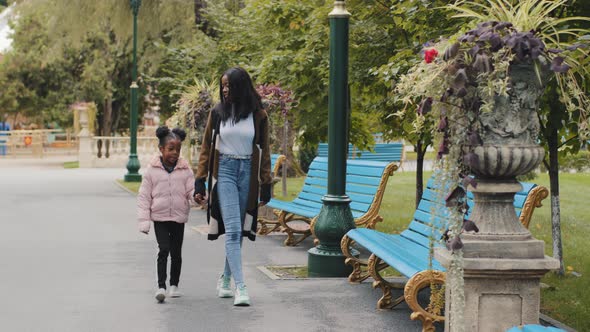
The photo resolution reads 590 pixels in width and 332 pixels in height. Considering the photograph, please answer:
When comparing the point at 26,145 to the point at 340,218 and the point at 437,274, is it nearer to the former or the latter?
the point at 340,218

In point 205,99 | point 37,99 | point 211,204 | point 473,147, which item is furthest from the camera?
point 37,99

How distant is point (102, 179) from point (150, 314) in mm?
20593

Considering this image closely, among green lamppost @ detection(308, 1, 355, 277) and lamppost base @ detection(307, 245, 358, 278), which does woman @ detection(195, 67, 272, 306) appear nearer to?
green lamppost @ detection(308, 1, 355, 277)

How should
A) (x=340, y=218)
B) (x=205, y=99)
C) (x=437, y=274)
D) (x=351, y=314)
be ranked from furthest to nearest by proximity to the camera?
(x=205, y=99)
(x=340, y=218)
(x=351, y=314)
(x=437, y=274)

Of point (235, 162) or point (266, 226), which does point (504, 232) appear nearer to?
point (235, 162)

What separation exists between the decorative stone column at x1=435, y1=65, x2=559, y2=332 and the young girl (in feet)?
8.81

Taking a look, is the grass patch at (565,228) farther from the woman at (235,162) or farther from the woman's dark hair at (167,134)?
the woman's dark hair at (167,134)

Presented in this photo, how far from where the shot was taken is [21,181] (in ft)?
85.0

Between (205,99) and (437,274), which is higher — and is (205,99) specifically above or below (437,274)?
above

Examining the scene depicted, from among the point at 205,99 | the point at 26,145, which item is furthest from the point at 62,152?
the point at 205,99

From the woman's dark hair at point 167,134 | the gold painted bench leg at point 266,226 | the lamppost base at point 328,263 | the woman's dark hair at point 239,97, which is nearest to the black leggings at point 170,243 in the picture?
the woman's dark hair at point 167,134

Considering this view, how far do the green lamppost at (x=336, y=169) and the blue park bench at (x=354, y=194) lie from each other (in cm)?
111

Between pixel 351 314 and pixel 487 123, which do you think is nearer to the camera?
pixel 487 123

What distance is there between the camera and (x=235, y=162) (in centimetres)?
764
